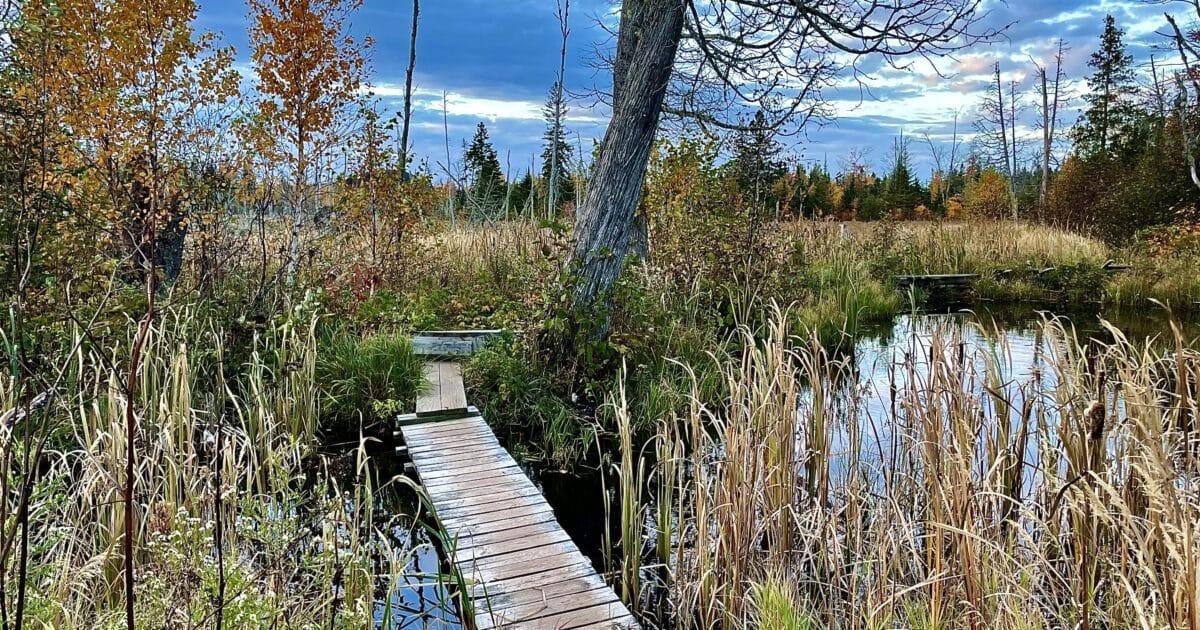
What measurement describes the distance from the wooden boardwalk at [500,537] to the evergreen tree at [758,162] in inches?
162

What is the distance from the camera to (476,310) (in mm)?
7051

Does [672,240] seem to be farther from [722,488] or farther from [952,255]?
[952,255]

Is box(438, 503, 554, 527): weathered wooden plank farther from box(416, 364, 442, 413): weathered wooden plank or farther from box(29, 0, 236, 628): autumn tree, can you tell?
box(29, 0, 236, 628): autumn tree

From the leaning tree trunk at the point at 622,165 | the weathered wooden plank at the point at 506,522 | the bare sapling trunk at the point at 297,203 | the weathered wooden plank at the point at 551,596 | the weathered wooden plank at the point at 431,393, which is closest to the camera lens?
the weathered wooden plank at the point at 551,596

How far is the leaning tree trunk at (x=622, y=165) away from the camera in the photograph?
202 inches

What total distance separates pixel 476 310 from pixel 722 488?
475 cm

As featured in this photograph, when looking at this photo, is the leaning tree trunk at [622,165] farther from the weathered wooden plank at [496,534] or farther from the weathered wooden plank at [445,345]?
the weathered wooden plank at [496,534]

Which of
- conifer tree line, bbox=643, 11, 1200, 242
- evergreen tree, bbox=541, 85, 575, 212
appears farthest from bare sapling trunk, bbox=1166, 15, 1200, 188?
evergreen tree, bbox=541, 85, 575, 212

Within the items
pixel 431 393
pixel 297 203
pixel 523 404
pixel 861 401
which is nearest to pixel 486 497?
pixel 523 404

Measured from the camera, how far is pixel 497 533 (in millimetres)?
3010

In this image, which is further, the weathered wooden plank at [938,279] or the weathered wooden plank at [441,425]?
the weathered wooden plank at [938,279]

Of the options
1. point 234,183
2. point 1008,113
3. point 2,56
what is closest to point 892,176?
point 1008,113

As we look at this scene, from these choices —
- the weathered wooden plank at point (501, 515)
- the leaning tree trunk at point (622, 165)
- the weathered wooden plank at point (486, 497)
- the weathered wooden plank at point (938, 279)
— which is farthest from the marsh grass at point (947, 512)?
the weathered wooden plank at point (938, 279)

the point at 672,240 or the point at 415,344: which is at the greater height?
the point at 672,240
